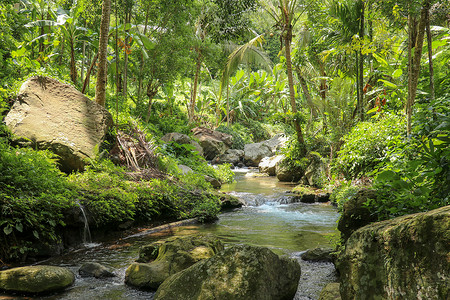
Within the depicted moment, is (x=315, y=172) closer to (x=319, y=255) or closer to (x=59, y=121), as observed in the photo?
(x=319, y=255)

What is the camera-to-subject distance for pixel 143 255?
5.23 m

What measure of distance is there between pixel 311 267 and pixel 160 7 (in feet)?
38.8

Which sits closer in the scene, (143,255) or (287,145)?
(143,255)

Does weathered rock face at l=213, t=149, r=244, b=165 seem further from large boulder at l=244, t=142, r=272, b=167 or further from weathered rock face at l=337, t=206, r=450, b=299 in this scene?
weathered rock face at l=337, t=206, r=450, b=299

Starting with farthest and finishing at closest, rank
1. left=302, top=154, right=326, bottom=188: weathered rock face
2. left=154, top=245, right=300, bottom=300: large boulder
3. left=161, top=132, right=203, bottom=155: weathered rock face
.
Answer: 1. left=161, top=132, right=203, bottom=155: weathered rock face
2. left=302, top=154, right=326, bottom=188: weathered rock face
3. left=154, top=245, right=300, bottom=300: large boulder

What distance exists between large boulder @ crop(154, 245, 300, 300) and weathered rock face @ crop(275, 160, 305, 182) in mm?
11380

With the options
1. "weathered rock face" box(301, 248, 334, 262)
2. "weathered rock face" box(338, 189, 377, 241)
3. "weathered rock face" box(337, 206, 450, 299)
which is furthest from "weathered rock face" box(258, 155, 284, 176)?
"weathered rock face" box(337, 206, 450, 299)

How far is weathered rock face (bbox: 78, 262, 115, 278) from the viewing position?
4.85m

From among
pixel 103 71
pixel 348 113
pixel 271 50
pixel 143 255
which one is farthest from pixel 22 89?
pixel 271 50

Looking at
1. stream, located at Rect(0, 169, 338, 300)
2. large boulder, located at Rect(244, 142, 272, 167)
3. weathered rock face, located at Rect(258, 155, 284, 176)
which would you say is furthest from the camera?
large boulder, located at Rect(244, 142, 272, 167)

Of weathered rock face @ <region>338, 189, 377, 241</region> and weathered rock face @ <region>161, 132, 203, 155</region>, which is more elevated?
weathered rock face @ <region>161, 132, 203, 155</region>

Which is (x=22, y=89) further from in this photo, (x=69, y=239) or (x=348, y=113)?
(x=348, y=113)

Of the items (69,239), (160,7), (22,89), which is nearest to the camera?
(69,239)

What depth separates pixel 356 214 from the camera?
4656mm
